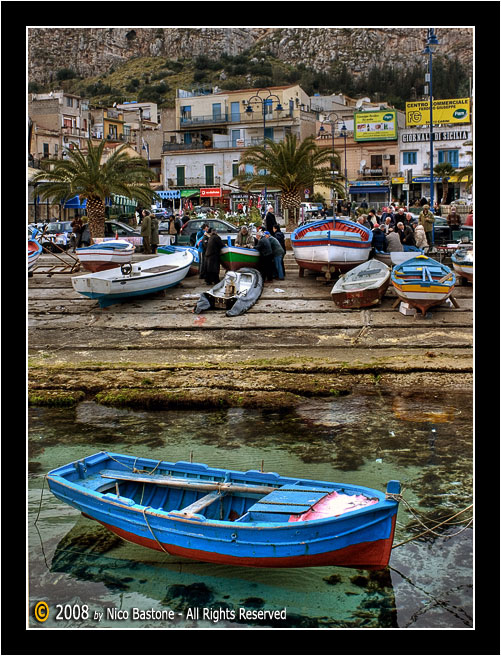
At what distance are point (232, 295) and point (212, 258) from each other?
8.73ft

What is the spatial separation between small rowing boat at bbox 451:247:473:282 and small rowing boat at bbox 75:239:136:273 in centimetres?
1004

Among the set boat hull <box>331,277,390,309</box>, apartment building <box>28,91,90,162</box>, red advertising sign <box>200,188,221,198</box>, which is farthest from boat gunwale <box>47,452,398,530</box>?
apartment building <box>28,91,90,162</box>

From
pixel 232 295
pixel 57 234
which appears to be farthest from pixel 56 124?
pixel 232 295

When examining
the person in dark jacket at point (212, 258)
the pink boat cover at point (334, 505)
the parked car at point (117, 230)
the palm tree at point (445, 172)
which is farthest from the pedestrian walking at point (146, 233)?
the palm tree at point (445, 172)

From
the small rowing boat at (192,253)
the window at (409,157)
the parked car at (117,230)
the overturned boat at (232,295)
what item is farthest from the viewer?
the window at (409,157)

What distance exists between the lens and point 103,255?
928 inches

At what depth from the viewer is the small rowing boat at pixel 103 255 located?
23.6 meters

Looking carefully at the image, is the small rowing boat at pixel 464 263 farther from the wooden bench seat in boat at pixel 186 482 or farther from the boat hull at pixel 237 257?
the wooden bench seat in boat at pixel 186 482

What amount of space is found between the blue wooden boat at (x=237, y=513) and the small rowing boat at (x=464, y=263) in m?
14.6

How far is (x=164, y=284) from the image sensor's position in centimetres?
2170

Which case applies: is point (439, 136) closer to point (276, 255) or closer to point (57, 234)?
point (57, 234)

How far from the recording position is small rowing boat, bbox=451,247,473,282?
838 inches

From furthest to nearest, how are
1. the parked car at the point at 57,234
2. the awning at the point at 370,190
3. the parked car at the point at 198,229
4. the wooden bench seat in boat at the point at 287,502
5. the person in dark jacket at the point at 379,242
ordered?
the awning at the point at 370,190
the parked car at the point at 57,234
the parked car at the point at 198,229
the person in dark jacket at the point at 379,242
the wooden bench seat in boat at the point at 287,502
